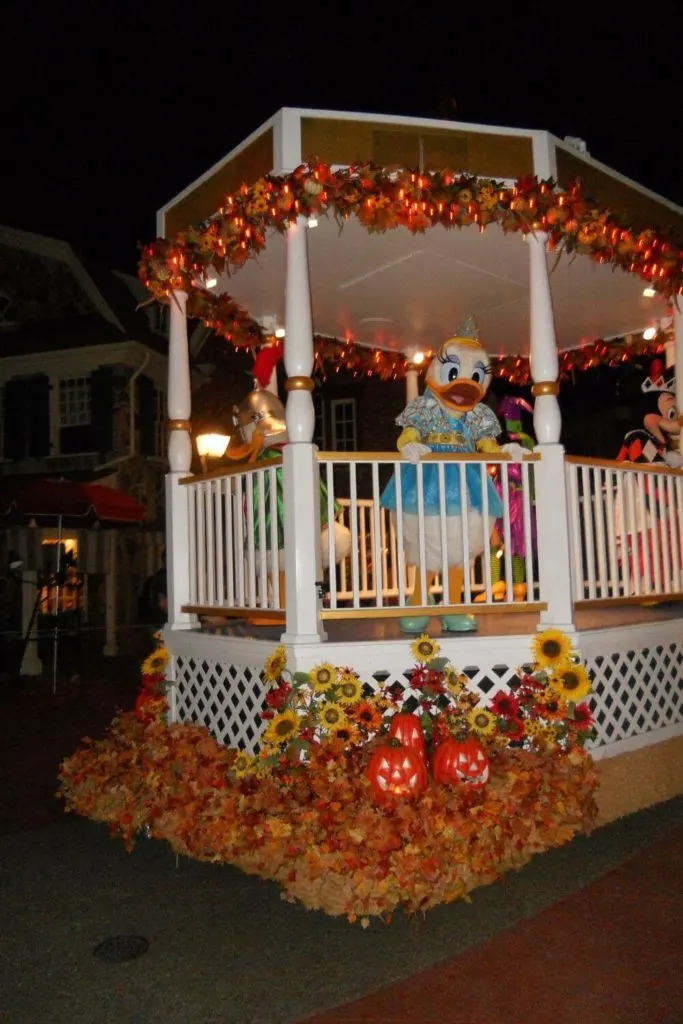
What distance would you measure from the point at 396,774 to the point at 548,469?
2.09 metres

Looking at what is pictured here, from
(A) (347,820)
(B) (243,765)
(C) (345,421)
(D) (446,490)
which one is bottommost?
(A) (347,820)

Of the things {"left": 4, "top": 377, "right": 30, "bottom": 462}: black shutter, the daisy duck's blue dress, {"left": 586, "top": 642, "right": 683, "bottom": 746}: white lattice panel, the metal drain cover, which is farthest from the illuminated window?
the metal drain cover

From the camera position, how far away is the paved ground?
10.4ft

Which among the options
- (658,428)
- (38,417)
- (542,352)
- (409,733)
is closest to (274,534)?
(409,733)

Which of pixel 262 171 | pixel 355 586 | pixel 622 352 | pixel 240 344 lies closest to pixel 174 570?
pixel 355 586

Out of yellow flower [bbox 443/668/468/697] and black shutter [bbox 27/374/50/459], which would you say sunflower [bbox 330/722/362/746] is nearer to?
yellow flower [bbox 443/668/468/697]

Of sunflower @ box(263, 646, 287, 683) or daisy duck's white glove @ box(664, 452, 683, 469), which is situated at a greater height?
daisy duck's white glove @ box(664, 452, 683, 469)

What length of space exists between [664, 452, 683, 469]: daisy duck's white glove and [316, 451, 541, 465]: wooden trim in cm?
161

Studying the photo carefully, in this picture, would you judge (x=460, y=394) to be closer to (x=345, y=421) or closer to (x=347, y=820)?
(x=347, y=820)

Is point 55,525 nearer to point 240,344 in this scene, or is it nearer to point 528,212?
point 240,344

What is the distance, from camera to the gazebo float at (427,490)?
4.86 meters

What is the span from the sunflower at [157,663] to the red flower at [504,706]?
7.95ft

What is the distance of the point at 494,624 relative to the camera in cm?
621

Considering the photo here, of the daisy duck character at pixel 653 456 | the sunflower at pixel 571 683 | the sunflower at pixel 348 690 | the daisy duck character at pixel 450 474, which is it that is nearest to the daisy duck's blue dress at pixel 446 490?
the daisy duck character at pixel 450 474
